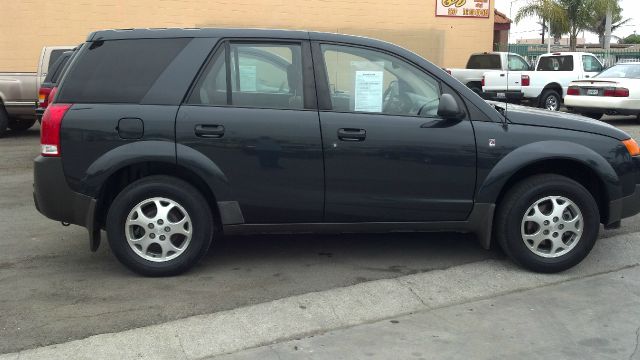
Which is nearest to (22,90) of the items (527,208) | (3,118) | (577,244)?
(3,118)

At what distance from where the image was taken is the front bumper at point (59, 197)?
4.56 metres

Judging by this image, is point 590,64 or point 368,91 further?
point 590,64

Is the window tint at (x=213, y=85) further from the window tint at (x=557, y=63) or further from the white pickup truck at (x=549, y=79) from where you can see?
the window tint at (x=557, y=63)

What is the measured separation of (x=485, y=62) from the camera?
1939 centimetres

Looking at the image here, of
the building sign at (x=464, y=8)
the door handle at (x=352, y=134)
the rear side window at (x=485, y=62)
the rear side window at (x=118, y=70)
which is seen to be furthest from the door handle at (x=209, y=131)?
the building sign at (x=464, y=8)

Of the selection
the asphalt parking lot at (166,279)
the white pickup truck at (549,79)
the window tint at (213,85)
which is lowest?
the asphalt parking lot at (166,279)

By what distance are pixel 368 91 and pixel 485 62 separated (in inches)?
614

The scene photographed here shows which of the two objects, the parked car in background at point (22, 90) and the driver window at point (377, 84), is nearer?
the driver window at point (377, 84)

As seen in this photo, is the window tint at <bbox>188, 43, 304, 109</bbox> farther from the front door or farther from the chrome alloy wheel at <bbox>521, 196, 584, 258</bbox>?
the chrome alloy wheel at <bbox>521, 196, 584, 258</bbox>

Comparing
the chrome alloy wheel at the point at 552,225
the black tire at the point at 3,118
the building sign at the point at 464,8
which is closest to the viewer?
the chrome alloy wheel at the point at 552,225

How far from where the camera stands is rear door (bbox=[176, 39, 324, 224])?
14.9 feet

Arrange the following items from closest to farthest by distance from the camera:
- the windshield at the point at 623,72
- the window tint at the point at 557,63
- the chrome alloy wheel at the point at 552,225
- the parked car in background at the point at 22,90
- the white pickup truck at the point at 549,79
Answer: the chrome alloy wheel at the point at 552,225
the parked car in background at the point at 22,90
the windshield at the point at 623,72
the white pickup truck at the point at 549,79
the window tint at the point at 557,63

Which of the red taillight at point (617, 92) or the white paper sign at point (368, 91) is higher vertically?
the red taillight at point (617, 92)

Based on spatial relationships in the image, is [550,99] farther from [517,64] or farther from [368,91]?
[368,91]
